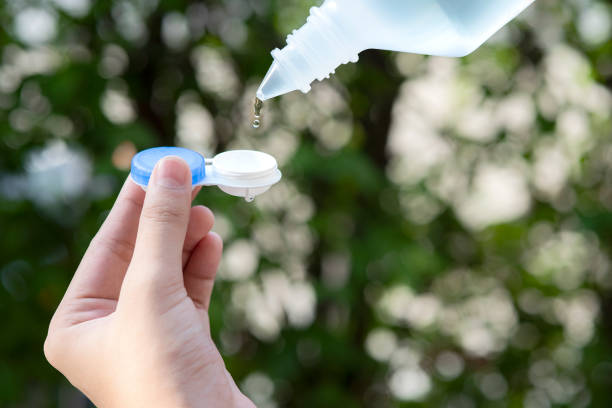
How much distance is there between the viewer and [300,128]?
4.07 ft

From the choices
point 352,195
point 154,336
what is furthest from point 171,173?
point 352,195

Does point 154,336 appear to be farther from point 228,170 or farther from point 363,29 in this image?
point 363,29

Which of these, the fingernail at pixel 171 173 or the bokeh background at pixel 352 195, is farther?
the bokeh background at pixel 352 195

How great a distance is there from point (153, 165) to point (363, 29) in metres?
0.25

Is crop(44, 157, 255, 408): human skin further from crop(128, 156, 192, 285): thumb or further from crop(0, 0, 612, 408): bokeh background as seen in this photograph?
crop(0, 0, 612, 408): bokeh background

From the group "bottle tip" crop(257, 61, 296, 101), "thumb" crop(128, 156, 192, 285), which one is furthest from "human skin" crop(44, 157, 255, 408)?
"bottle tip" crop(257, 61, 296, 101)

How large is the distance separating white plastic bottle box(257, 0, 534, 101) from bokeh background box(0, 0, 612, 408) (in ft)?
1.48

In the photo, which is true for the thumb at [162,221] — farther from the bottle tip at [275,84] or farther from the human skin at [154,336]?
the bottle tip at [275,84]

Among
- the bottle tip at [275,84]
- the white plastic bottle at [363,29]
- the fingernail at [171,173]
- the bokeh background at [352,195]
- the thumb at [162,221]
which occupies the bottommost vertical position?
the bokeh background at [352,195]

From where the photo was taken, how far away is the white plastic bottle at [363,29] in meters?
0.54

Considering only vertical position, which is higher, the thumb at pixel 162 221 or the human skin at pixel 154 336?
the thumb at pixel 162 221

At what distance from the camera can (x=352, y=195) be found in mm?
1169

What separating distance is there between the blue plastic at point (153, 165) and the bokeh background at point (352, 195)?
1.07ft

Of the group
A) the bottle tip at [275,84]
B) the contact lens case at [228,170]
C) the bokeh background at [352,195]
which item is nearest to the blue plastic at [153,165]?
the contact lens case at [228,170]
